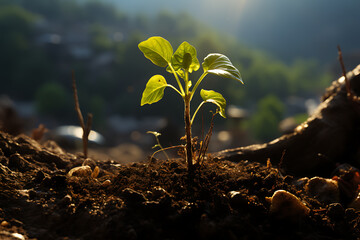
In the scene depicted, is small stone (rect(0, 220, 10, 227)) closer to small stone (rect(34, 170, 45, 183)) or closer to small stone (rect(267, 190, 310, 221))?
small stone (rect(34, 170, 45, 183))

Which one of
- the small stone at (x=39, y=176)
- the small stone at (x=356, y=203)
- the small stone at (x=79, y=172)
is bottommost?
the small stone at (x=356, y=203)

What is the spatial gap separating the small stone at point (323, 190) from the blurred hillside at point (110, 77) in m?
20.3

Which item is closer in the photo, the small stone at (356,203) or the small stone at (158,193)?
the small stone at (158,193)

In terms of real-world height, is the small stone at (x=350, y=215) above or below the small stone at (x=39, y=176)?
below

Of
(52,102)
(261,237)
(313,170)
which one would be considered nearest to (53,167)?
(261,237)

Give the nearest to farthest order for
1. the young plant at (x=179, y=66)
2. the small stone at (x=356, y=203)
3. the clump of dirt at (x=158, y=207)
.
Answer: the clump of dirt at (x=158, y=207) < the young plant at (x=179, y=66) < the small stone at (x=356, y=203)

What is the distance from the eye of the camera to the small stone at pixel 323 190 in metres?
2.04

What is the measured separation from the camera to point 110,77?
167ft

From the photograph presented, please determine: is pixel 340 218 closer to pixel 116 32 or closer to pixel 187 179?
pixel 187 179

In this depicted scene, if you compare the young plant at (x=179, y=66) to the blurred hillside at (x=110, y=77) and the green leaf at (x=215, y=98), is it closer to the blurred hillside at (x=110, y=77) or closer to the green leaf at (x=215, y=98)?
the green leaf at (x=215, y=98)

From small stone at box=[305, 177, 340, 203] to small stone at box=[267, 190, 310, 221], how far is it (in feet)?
1.76

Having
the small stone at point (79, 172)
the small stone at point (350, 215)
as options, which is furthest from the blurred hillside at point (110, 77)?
the small stone at point (350, 215)

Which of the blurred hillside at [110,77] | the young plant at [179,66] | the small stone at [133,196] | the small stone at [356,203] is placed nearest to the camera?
the small stone at [133,196]

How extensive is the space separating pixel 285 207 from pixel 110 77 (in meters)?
51.4
